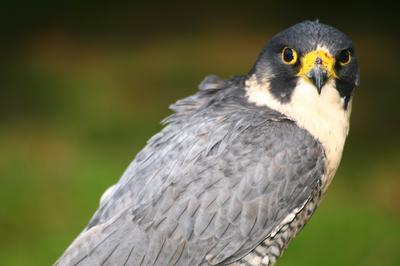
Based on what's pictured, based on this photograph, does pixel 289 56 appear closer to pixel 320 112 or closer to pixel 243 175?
pixel 320 112

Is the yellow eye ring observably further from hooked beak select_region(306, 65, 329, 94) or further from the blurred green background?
the blurred green background

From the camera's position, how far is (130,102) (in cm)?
959

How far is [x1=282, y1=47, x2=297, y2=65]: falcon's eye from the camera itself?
385 cm

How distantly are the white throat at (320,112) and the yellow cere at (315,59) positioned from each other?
0.26 ft

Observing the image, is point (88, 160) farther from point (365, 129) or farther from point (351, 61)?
point (351, 61)

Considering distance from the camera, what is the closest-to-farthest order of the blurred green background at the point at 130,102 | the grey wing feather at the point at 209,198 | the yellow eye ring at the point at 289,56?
the grey wing feather at the point at 209,198, the yellow eye ring at the point at 289,56, the blurred green background at the point at 130,102

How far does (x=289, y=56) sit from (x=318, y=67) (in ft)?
0.61

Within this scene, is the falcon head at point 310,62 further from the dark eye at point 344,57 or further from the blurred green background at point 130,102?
the blurred green background at point 130,102

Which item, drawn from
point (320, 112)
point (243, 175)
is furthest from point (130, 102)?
point (243, 175)

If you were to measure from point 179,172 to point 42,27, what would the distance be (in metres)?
8.54

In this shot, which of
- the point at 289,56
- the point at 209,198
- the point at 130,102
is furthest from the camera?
the point at 130,102

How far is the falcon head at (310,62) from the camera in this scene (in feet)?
12.4

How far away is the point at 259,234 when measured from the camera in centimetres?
377

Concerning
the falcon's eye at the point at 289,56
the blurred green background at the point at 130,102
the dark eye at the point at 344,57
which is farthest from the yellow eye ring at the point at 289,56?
the blurred green background at the point at 130,102
